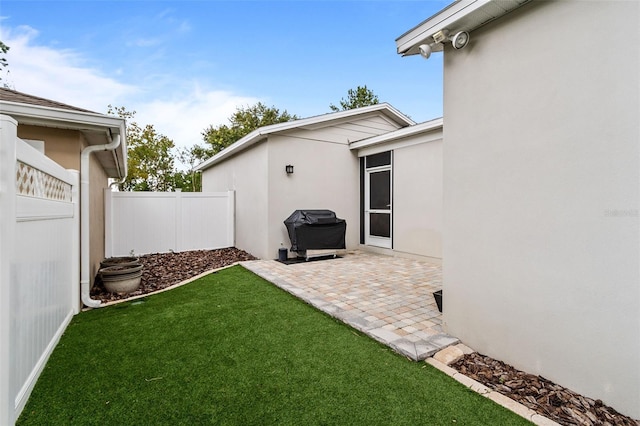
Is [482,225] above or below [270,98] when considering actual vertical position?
below

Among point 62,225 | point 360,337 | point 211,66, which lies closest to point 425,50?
point 360,337

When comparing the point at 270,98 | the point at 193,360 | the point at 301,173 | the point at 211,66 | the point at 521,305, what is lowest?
the point at 193,360

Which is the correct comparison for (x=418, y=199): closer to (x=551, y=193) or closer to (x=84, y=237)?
(x=551, y=193)

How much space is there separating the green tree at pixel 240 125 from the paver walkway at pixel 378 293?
18112mm

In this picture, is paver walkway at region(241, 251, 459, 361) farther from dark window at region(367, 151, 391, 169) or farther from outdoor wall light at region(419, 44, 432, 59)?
outdoor wall light at region(419, 44, 432, 59)

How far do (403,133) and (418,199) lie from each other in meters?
1.68

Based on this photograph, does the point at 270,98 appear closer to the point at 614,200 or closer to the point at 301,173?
the point at 301,173

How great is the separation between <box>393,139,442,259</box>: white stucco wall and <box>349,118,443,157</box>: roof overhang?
7.3 inches

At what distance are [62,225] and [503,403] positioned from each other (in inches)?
181

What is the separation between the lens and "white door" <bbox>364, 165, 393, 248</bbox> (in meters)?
8.48

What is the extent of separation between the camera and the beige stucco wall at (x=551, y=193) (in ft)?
6.63

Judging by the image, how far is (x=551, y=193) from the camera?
2387 millimetres

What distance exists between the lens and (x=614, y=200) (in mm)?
2043

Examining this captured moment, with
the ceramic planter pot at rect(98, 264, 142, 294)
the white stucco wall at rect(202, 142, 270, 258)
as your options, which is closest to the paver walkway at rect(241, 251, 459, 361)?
the white stucco wall at rect(202, 142, 270, 258)
